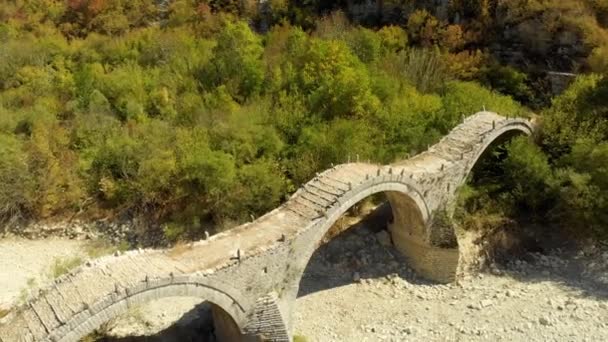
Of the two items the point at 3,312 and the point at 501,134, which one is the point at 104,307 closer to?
the point at 3,312

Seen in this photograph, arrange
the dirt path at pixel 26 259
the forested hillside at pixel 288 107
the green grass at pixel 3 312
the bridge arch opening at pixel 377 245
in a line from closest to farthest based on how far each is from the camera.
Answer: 1. the green grass at pixel 3 312
2. the bridge arch opening at pixel 377 245
3. the dirt path at pixel 26 259
4. the forested hillside at pixel 288 107

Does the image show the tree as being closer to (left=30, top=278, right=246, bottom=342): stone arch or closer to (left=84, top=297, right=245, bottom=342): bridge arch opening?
(left=84, top=297, right=245, bottom=342): bridge arch opening

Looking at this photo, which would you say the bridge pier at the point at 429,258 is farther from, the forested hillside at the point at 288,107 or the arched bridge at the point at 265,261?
the forested hillside at the point at 288,107

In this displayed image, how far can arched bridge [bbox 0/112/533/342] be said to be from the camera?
10.7 m

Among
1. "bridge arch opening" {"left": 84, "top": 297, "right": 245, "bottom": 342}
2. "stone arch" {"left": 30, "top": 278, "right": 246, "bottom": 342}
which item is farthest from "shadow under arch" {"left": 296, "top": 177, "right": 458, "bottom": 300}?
"stone arch" {"left": 30, "top": 278, "right": 246, "bottom": 342}

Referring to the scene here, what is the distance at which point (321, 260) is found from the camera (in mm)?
18969

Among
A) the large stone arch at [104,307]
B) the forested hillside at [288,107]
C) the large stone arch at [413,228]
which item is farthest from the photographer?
the forested hillside at [288,107]

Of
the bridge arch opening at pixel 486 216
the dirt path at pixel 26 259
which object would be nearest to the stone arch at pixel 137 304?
the dirt path at pixel 26 259

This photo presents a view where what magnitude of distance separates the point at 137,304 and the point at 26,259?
11.6 metres

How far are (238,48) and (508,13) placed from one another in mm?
14905

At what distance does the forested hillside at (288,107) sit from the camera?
20.2 m

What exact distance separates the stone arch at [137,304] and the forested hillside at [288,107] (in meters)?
7.51

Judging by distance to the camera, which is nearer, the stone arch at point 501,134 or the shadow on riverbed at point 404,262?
the shadow on riverbed at point 404,262

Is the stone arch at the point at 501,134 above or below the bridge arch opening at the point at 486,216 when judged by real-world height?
above
